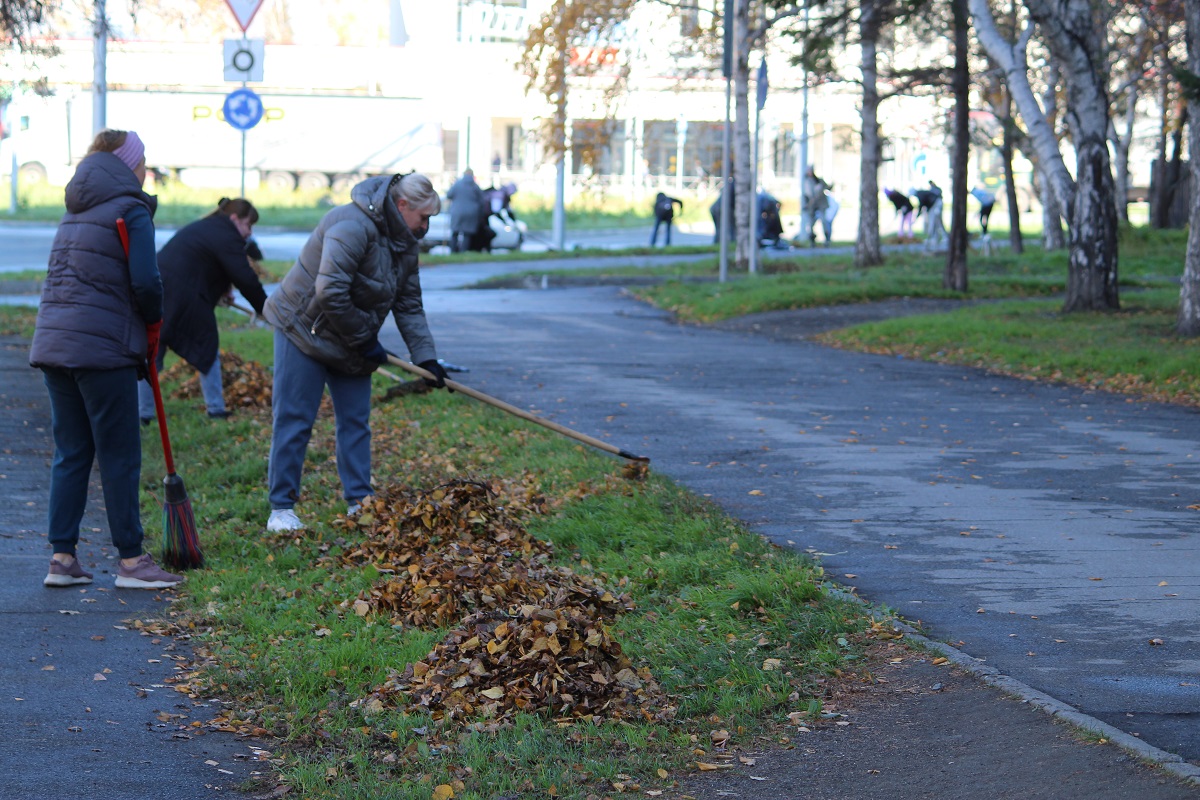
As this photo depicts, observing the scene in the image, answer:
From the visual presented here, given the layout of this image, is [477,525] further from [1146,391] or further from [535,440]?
[1146,391]

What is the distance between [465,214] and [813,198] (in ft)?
29.2

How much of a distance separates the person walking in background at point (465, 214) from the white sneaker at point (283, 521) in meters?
21.4

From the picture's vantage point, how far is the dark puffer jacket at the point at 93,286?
20.9 ft

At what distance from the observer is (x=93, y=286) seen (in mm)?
6402

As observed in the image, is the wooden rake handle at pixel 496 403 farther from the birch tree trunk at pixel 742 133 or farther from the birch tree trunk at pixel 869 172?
the birch tree trunk at pixel 869 172

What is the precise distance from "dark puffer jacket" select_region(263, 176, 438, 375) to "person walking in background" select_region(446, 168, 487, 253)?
21348 mm

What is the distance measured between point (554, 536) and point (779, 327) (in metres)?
11.0

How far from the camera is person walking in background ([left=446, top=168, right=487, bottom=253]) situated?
29.1 metres

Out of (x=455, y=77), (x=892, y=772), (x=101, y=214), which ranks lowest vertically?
(x=892, y=772)

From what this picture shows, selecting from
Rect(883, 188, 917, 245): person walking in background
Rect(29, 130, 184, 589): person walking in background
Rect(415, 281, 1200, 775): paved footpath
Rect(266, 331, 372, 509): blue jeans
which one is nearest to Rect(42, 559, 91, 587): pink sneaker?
Rect(29, 130, 184, 589): person walking in background

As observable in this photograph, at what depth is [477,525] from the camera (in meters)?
6.97

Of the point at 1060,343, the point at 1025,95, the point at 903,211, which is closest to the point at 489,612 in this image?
the point at 1060,343

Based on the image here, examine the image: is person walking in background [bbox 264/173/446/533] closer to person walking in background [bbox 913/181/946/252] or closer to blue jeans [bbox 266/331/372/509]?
blue jeans [bbox 266/331/372/509]

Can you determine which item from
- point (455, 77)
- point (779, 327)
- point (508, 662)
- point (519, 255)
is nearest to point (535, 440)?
point (508, 662)
